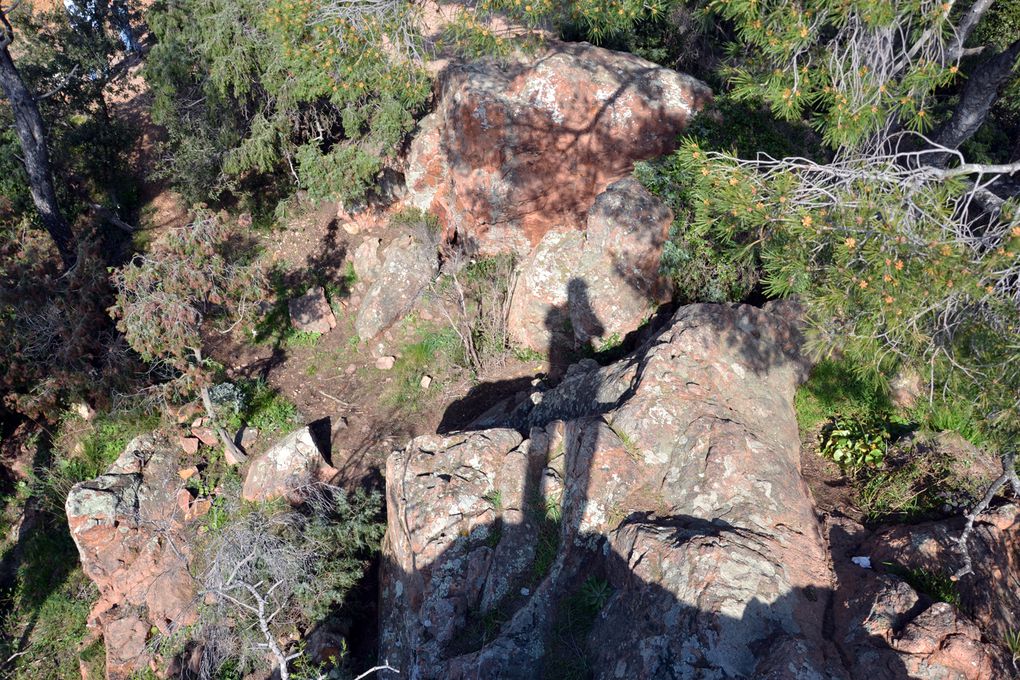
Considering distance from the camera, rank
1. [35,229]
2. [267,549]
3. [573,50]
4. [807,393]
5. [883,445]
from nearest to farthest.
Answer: [883,445]
[807,393]
[267,549]
[573,50]
[35,229]

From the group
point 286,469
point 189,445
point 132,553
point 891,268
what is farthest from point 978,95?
point 132,553

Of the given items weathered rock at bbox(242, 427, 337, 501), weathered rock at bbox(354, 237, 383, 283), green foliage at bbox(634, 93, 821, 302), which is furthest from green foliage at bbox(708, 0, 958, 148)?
weathered rock at bbox(354, 237, 383, 283)

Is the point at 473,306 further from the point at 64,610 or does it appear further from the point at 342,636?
the point at 64,610

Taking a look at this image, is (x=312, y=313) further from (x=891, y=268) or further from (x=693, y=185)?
(x=891, y=268)

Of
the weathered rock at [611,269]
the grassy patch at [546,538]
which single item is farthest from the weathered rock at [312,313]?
the grassy patch at [546,538]

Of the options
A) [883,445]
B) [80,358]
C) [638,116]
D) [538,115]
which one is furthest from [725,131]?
[80,358]
